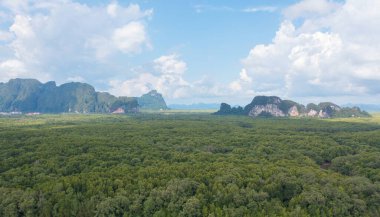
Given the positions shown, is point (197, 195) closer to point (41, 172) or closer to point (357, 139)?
point (41, 172)

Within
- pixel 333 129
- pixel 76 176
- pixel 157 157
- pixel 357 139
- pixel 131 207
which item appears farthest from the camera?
pixel 333 129

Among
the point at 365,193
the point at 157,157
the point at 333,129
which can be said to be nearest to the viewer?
the point at 365,193

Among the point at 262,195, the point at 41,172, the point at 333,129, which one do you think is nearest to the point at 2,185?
the point at 41,172

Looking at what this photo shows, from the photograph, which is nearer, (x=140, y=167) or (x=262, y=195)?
(x=262, y=195)

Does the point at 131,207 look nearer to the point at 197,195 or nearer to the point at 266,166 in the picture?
the point at 197,195

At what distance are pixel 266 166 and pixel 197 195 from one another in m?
13.8

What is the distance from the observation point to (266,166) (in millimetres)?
46625

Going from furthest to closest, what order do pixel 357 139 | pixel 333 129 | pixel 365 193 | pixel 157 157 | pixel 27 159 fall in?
1. pixel 333 129
2. pixel 357 139
3. pixel 157 157
4. pixel 27 159
5. pixel 365 193

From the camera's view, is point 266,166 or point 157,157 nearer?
point 266,166

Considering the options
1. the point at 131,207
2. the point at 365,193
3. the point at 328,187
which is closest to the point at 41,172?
the point at 131,207

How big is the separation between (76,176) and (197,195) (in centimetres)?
1567

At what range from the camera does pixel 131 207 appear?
35.1m

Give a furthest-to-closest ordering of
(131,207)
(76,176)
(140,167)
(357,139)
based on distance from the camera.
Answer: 1. (357,139)
2. (140,167)
3. (76,176)
4. (131,207)

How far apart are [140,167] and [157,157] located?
7.67 m
